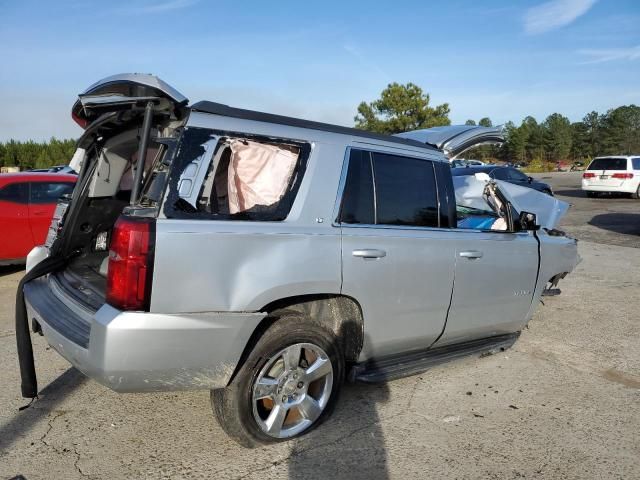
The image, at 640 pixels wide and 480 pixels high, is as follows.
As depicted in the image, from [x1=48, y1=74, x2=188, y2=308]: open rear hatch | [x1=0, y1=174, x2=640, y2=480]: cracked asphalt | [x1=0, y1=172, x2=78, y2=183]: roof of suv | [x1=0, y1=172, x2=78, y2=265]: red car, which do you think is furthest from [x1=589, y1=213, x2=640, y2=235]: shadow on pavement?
[x1=0, y1=172, x2=78, y2=265]: red car

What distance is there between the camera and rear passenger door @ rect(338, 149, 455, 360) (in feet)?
10.5

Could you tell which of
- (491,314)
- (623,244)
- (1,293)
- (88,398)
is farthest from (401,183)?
(623,244)

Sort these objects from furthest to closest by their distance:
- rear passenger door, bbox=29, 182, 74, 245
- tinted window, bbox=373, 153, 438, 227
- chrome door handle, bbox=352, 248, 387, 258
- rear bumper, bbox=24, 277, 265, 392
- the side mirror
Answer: rear passenger door, bbox=29, 182, 74, 245 → the side mirror → tinted window, bbox=373, 153, 438, 227 → chrome door handle, bbox=352, 248, 387, 258 → rear bumper, bbox=24, 277, 265, 392

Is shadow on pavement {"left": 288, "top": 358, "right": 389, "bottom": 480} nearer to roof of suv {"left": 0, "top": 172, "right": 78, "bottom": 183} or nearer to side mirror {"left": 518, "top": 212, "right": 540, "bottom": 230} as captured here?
side mirror {"left": 518, "top": 212, "right": 540, "bottom": 230}

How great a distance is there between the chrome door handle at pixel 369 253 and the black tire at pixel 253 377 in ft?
1.64

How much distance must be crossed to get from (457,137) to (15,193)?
6.17 meters

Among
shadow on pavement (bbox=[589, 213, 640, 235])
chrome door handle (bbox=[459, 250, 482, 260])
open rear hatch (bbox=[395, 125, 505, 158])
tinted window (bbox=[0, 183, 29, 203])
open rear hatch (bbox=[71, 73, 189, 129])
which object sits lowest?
shadow on pavement (bbox=[589, 213, 640, 235])

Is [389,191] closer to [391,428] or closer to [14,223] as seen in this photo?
[391,428]

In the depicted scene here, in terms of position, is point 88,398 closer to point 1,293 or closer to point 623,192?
point 1,293

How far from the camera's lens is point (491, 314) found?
13.4 ft

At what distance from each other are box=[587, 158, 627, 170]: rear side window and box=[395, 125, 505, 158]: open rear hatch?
1983 cm

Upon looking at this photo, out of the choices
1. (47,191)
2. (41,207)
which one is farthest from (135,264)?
(47,191)

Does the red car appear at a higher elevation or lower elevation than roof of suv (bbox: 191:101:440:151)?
lower

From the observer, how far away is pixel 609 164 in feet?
71.1
